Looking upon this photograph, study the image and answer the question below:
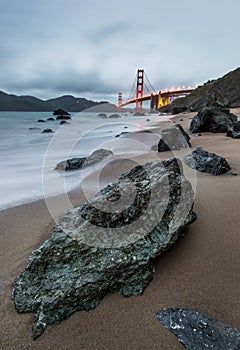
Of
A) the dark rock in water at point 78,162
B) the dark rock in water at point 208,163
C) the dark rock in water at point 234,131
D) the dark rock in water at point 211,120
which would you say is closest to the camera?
the dark rock in water at point 208,163

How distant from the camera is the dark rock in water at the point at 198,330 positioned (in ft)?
3.40

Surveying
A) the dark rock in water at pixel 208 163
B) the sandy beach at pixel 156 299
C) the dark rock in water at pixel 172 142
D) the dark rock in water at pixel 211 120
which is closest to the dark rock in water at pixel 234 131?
the dark rock in water at pixel 211 120

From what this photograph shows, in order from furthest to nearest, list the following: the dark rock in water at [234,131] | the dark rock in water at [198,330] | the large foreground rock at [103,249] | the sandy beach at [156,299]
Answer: the dark rock in water at [234,131] < the large foreground rock at [103,249] < the sandy beach at [156,299] < the dark rock in water at [198,330]

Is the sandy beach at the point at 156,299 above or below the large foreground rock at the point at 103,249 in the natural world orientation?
below

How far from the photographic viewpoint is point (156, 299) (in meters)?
1.31

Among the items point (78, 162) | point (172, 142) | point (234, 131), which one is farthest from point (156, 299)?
point (234, 131)

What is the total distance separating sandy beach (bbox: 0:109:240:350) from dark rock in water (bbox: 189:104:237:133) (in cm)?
622

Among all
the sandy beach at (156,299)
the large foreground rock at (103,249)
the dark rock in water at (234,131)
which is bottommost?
the sandy beach at (156,299)

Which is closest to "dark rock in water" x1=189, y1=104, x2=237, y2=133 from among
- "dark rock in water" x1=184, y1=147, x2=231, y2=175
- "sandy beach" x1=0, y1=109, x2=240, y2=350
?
"dark rock in water" x1=184, y1=147, x2=231, y2=175

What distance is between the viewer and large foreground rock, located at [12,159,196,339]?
1.27m

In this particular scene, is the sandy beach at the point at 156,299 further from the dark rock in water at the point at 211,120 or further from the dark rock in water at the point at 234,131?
the dark rock in water at the point at 211,120

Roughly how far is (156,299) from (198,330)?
0.91ft

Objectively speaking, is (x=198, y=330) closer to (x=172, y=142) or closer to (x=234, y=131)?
(x=172, y=142)

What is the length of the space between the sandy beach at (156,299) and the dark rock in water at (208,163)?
3.93ft
